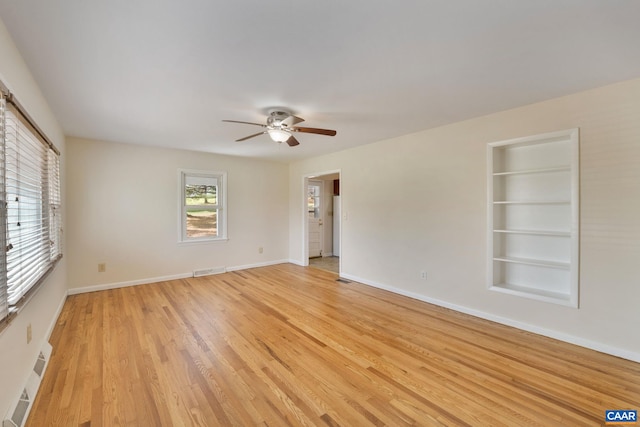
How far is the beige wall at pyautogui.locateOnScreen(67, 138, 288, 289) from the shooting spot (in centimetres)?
419

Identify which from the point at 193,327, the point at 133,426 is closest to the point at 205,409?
the point at 133,426

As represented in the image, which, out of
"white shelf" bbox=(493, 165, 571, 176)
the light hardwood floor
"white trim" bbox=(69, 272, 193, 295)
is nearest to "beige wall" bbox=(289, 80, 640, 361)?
"white shelf" bbox=(493, 165, 571, 176)

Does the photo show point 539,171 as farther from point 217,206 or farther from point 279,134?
point 217,206

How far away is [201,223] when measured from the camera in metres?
5.36

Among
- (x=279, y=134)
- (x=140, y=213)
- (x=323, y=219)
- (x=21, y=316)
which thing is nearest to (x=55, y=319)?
(x=21, y=316)

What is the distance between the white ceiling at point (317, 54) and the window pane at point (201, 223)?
2.39 m

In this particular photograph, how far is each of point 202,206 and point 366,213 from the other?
3.12 m

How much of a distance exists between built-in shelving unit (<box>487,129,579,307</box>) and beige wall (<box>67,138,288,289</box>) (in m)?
4.43

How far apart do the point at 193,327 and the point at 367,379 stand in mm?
1955

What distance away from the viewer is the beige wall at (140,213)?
419 centimetres

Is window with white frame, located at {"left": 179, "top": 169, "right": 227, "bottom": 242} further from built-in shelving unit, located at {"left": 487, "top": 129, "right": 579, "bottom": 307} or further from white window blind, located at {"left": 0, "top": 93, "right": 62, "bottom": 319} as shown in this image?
built-in shelving unit, located at {"left": 487, "top": 129, "right": 579, "bottom": 307}

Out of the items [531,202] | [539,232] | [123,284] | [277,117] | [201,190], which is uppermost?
[277,117]

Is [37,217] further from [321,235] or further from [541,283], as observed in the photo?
[321,235]

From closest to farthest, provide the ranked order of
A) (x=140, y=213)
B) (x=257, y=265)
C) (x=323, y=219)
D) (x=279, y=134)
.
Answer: (x=279, y=134)
(x=140, y=213)
(x=257, y=265)
(x=323, y=219)
